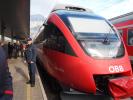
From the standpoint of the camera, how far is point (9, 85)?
11.2 ft

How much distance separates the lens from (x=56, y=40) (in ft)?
31.4

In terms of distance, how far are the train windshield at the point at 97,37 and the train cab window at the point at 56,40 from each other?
381mm

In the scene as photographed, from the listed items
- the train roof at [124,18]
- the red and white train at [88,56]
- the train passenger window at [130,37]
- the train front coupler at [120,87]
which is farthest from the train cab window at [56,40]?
the train roof at [124,18]

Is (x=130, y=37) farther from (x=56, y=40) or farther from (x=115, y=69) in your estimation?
(x=115, y=69)

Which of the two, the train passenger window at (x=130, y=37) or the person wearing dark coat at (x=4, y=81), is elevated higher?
the train passenger window at (x=130, y=37)

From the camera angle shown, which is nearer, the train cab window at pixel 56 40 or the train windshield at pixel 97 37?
the train windshield at pixel 97 37

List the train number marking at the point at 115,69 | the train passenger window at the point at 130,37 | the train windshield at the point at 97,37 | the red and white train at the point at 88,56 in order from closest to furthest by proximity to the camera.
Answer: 1. the red and white train at the point at 88,56
2. the train number marking at the point at 115,69
3. the train windshield at the point at 97,37
4. the train passenger window at the point at 130,37

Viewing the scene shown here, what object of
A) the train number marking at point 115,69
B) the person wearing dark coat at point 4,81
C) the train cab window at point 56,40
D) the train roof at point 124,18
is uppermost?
the train roof at point 124,18

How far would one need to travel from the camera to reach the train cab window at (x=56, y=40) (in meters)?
8.78

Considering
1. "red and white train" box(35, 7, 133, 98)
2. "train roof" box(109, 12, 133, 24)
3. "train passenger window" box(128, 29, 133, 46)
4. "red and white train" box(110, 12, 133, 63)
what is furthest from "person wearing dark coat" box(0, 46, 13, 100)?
"train roof" box(109, 12, 133, 24)

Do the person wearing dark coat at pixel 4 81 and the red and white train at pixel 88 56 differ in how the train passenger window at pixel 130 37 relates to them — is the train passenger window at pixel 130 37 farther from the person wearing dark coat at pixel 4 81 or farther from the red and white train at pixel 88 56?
the person wearing dark coat at pixel 4 81

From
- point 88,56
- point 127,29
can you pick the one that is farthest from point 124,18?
point 88,56

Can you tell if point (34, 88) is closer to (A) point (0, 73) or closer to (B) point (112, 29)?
(B) point (112, 29)

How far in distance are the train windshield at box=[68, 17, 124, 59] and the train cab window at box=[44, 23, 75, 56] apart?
0.38 metres
